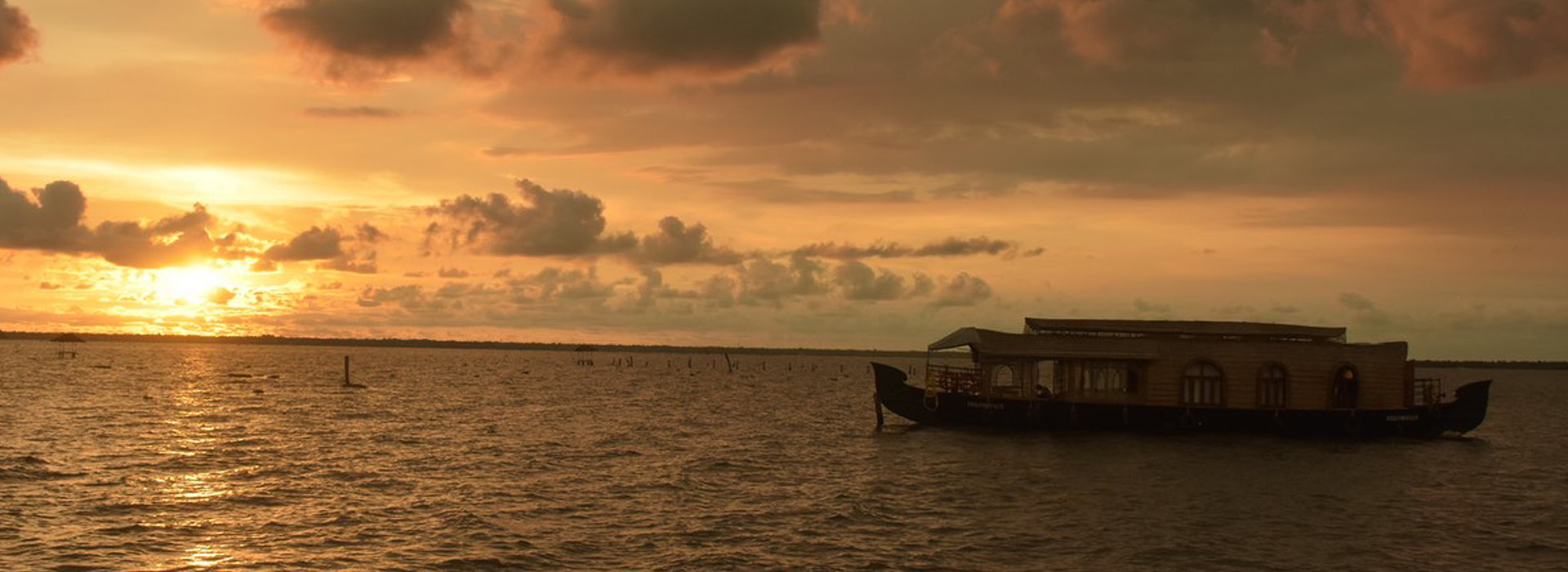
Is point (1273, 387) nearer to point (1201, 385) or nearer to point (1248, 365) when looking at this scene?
point (1248, 365)

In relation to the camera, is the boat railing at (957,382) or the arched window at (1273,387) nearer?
the arched window at (1273,387)

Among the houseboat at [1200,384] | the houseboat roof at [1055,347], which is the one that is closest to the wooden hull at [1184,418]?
the houseboat at [1200,384]

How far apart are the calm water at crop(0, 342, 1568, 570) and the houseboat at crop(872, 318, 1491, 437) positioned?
3.93 ft

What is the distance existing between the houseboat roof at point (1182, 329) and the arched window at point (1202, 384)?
195 cm

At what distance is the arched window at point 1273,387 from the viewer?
180 feet

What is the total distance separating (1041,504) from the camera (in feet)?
116

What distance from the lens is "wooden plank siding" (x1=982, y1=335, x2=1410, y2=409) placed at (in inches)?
2159

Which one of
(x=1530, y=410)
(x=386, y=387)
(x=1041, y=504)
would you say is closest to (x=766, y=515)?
(x=1041, y=504)

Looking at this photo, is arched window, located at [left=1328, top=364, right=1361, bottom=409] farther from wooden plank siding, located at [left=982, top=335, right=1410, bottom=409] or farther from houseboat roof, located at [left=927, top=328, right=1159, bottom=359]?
houseboat roof, located at [left=927, top=328, right=1159, bottom=359]

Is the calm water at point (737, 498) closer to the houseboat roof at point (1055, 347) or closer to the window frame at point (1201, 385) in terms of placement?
the window frame at point (1201, 385)

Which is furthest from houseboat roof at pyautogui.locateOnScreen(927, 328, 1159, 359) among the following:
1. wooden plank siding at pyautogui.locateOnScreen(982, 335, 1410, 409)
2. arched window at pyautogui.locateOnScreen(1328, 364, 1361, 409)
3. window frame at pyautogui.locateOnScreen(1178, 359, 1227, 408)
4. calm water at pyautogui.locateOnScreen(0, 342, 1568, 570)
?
arched window at pyautogui.locateOnScreen(1328, 364, 1361, 409)

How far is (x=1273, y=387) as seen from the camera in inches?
2163

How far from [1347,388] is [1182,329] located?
7.82 metres

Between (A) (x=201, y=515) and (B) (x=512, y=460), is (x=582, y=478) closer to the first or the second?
(B) (x=512, y=460)
